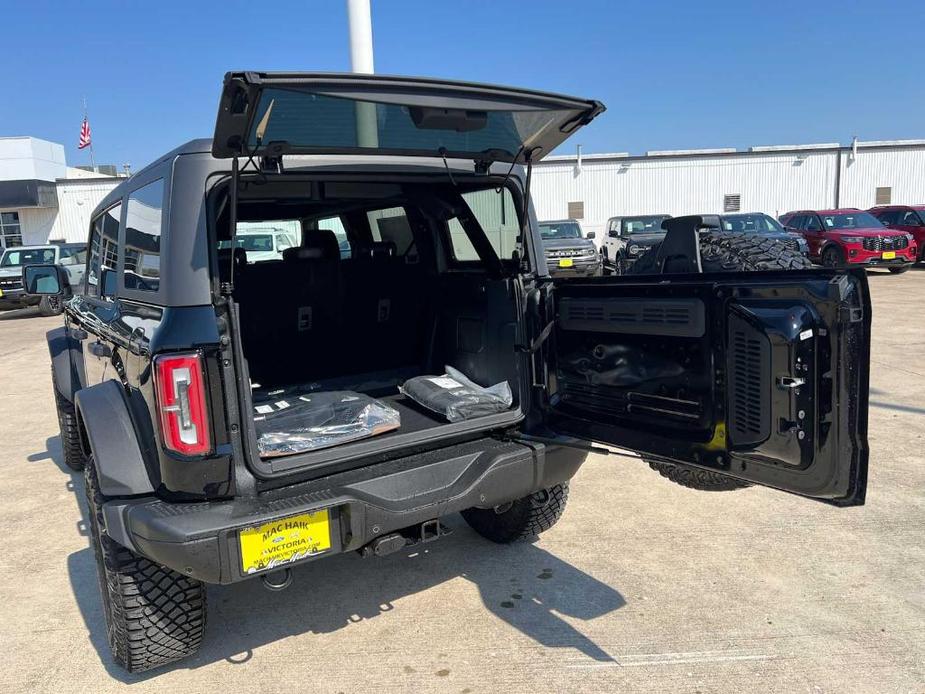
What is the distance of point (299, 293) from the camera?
411 centimetres

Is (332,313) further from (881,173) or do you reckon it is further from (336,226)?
(881,173)

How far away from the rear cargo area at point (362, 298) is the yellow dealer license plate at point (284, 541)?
3.69 ft

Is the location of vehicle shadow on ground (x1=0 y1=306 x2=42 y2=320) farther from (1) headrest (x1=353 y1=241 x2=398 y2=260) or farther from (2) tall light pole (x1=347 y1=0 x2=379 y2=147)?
(1) headrest (x1=353 y1=241 x2=398 y2=260)

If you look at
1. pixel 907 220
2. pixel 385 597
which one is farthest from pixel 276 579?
pixel 907 220

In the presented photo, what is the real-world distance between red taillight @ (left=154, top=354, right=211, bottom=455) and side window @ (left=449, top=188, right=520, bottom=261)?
162cm

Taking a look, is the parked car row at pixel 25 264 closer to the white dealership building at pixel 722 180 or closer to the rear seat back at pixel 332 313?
the rear seat back at pixel 332 313

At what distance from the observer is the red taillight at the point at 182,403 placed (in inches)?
89.7

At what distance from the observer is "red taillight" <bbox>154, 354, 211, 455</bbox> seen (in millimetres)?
2277

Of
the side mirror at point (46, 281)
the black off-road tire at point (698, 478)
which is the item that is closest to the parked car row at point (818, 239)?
the side mirror at point (46, 281)

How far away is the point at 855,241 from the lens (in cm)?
1670

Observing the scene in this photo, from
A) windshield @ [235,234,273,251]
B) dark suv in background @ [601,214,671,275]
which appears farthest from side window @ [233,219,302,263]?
dark suv in background @ [601,214,671,275]

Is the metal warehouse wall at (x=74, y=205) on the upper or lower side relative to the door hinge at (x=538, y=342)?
upper

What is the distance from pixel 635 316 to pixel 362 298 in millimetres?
2045

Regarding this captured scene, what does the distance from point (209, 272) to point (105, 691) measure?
1626 millimetres
